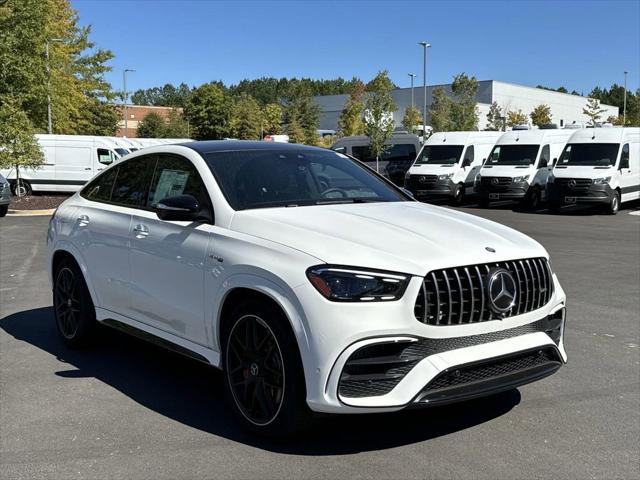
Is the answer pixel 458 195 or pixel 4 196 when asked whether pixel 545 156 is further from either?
pixel 4 196

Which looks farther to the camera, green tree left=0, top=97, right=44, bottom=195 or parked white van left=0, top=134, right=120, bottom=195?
parked white van left=0, top=134, right=120, bottom=195

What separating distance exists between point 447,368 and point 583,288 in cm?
595

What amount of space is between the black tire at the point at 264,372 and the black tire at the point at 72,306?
198 cm

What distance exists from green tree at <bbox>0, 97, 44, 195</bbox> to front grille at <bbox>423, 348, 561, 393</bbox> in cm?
2130

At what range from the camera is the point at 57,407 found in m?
4.55

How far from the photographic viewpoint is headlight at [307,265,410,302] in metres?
3.45

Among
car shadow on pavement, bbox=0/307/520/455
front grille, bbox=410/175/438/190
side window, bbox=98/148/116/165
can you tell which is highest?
side window, bbox=98/148/116/165

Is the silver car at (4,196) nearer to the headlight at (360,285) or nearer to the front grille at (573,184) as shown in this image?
the front grille at (573,184)

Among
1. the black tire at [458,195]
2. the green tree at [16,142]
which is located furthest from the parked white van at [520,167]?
the green tree at [16,142]

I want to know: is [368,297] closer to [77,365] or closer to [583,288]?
[77,365]

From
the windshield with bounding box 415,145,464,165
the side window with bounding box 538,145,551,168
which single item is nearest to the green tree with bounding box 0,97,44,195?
the windshield with bounding box 415,145,464,165

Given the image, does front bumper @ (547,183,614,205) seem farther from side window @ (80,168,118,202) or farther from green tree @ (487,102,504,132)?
green tree @ (487,102,504,132)

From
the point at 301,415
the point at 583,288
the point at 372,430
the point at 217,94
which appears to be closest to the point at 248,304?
the point at 301,415

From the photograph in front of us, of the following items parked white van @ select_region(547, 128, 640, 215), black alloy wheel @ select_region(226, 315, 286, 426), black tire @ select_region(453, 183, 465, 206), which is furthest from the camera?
black tire @ select_region(453, 183, 465, 206)
